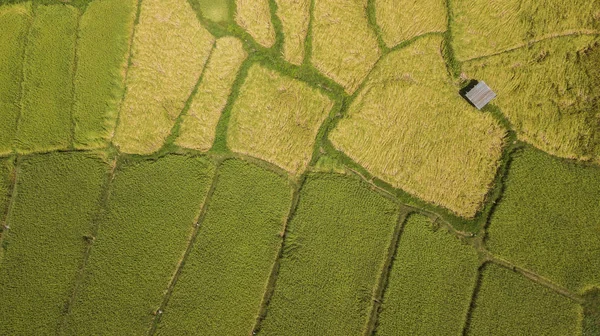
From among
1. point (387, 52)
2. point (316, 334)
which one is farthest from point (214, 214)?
point (387, 52)

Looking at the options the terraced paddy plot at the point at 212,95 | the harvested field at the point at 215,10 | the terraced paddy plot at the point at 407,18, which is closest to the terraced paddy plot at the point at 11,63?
the terraced paddy plot at the point at 212,95

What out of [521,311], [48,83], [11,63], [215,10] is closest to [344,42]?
[215,10]

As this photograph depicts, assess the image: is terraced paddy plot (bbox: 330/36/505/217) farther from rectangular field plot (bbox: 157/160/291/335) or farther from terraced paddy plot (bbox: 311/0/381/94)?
rectangular field plot (bbox: 157/160/291/335)

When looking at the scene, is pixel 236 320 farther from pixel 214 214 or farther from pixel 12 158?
pixel 12 158

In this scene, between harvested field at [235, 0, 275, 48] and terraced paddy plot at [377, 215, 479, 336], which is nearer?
terraced paddy plot at [377, 215, 479, 336]

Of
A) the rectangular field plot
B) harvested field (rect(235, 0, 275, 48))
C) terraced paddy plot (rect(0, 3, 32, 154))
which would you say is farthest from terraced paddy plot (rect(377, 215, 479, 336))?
terraced paddy plot (rect(0, 3, 32, 154))

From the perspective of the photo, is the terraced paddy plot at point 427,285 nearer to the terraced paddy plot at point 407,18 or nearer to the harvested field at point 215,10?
the terraced paddy plot at point 407,18
